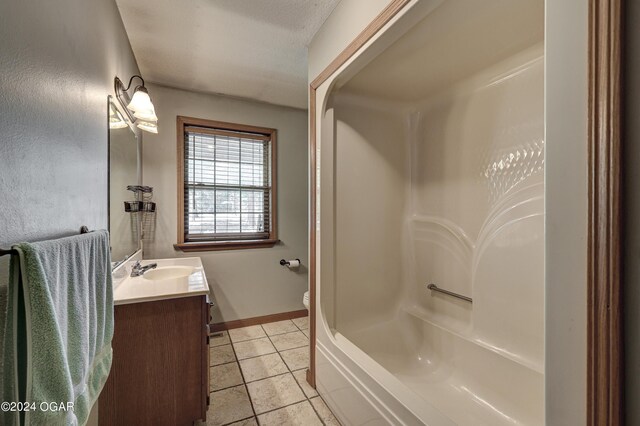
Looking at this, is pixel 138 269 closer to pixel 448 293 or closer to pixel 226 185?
pixel 226 185

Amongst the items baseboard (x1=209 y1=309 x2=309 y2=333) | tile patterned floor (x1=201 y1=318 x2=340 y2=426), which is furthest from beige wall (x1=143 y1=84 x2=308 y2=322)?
tile patterned floor (x1=201 y1=318 x2=340 y2=426)

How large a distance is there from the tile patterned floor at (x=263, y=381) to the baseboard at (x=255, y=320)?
7 cm

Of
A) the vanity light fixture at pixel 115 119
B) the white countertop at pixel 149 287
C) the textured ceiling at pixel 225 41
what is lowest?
the white countertop at pixel 149 287

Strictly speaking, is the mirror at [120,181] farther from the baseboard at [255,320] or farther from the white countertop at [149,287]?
the baseboard at [255,320]

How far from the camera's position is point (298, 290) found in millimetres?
3166

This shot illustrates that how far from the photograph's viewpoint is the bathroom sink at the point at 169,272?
2059 millimetres

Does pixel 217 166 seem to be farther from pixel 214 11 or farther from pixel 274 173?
pixel 214 11

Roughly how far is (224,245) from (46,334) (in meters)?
2.24

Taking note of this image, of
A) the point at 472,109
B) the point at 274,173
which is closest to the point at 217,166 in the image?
the point at 274,173

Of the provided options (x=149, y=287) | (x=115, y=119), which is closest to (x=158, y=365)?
(x=149, y=287)

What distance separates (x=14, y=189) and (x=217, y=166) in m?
2.24

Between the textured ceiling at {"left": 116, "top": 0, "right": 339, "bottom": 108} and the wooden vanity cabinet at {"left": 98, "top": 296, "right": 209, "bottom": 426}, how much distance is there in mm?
1713

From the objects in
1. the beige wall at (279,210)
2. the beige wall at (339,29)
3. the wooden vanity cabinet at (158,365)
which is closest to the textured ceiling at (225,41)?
the beige wall at (339,29)

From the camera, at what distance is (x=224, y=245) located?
9.21 feet
